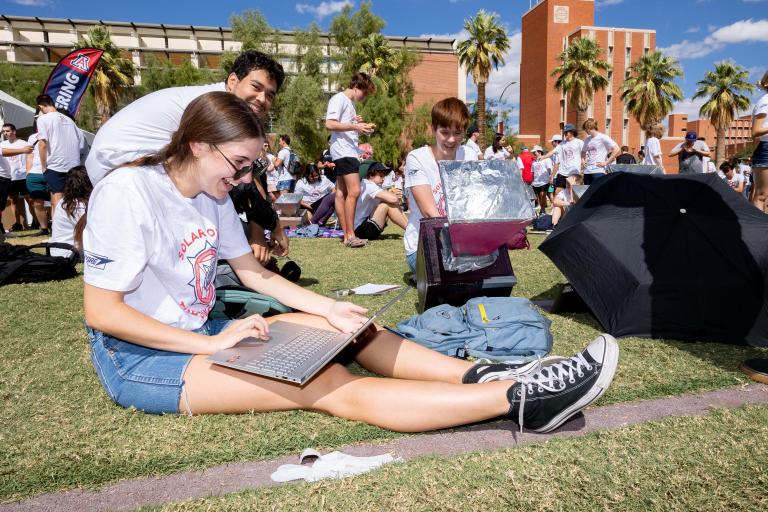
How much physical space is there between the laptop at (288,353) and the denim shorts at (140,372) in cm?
23

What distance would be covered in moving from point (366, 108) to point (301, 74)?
18.7 feet

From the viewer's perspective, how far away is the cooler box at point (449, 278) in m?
3.40

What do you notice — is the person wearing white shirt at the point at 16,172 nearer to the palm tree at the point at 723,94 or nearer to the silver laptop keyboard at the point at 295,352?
the silver laptop keyboard at the point at 295,352

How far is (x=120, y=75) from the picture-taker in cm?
3828

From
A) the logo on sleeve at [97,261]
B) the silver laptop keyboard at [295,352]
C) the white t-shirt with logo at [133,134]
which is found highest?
the white t-shirt with logo at [133,134]

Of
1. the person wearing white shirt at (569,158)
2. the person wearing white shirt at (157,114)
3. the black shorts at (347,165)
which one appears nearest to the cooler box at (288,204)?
the black shorts at (347,165)

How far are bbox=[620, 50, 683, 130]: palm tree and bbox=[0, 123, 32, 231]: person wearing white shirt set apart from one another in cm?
4346

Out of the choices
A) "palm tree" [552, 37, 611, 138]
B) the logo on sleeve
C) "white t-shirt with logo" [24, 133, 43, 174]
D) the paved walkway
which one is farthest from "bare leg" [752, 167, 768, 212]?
"palm tree" [552, 37, 611, 138]

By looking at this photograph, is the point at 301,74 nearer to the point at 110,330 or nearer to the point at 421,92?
the point at 421,92

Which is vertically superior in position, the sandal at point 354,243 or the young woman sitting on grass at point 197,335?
the young woman sitting on grass at point 197,335

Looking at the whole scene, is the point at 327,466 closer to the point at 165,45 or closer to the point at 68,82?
the point at 68,82

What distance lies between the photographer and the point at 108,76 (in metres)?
38.3

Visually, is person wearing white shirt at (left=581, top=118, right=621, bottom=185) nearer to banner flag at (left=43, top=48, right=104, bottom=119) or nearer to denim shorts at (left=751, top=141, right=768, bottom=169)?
denim shorts at (left=751, top=141, right=768, bottom=169)

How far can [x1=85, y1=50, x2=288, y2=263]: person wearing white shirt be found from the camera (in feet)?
9.14
